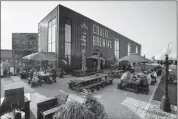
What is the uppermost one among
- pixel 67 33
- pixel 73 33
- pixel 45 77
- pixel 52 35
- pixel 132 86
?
pixel 73 33

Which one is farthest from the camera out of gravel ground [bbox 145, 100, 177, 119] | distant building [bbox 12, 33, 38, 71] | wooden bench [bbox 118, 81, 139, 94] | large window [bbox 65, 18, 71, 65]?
distant building [bbox 12, 33, 38, 71]

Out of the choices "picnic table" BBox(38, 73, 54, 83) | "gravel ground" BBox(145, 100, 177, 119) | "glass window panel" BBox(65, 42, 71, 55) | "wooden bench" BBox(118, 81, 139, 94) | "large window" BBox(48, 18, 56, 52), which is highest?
"large window" BBox(48, 18, 56, 52)

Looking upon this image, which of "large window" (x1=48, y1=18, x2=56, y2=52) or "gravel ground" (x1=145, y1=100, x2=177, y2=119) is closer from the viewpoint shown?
"gravel ground" (x1=145, y1=100, x2=177, y2=119)

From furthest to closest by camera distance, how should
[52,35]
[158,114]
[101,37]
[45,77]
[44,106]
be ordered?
[101,37]
[52,35]
[45,77]
[158,114]
[44,106]

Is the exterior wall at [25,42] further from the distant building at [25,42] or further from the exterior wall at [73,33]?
the exterior wall at [73,33]

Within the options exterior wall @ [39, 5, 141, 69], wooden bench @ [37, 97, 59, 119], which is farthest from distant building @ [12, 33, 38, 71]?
wooden bench @ [37, 97, 59, 119]

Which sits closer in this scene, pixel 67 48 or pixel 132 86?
pixel 132 86

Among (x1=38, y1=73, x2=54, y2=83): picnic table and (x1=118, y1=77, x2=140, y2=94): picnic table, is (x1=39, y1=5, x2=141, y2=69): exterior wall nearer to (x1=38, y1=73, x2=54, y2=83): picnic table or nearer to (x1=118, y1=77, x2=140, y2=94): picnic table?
(x1=38, y1=73, x2=54, y2=83): picnic table

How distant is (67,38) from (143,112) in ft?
38.3

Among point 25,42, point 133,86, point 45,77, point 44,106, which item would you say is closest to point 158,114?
point 133,86

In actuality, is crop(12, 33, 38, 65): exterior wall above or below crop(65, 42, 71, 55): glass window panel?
above

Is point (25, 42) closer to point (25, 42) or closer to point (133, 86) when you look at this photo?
point (25, 42)

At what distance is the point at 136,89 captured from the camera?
5.99 metres

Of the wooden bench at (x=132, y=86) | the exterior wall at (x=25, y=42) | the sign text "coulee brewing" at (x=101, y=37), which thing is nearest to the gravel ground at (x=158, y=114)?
the wooden bench at (x=132, y=86)
